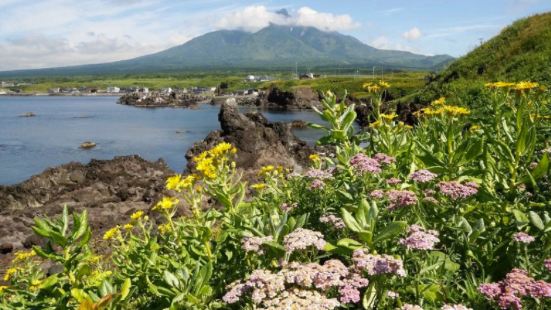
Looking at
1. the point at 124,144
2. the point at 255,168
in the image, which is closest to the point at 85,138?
the point at 124,144

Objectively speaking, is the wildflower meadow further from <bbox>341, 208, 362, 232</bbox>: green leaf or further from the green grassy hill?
the green grassy hill

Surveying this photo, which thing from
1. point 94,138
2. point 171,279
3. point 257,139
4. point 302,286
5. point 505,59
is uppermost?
point 505,59

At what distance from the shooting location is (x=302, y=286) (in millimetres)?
3117

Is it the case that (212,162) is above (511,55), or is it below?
below

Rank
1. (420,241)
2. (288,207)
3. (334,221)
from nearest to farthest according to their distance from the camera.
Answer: (420,241), (334,221), (288,207)

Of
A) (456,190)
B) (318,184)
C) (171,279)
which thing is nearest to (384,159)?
(318,184)

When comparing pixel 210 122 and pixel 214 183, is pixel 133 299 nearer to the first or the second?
pixel 214 183

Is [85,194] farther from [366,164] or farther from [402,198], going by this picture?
[402,198]

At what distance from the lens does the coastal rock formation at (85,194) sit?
1991 cm

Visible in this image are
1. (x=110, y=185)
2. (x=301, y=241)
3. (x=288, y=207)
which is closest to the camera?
(x=301, y=241)

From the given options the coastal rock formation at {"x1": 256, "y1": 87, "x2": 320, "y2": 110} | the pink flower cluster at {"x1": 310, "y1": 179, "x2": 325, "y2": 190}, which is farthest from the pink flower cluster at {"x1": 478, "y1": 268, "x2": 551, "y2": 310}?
the coastal rock formation at {"x1": 256, "y1": 87, "x2": 320, "y2": 110}

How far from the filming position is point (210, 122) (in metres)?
89.7

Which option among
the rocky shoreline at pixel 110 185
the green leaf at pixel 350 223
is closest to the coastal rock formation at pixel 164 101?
the rocky shoreline at pixel 110 185

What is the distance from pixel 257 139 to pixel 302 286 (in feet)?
106
